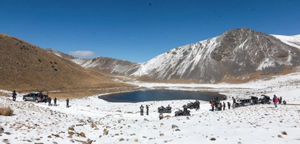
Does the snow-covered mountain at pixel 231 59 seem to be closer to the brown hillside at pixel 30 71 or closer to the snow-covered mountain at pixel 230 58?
the snow-covered mountain at pixel 230 58

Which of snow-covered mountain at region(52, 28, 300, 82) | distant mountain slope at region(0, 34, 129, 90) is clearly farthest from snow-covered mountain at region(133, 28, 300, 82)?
distant mountain slope at region(0, 34, 129, 90)

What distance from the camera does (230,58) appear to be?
158 metres

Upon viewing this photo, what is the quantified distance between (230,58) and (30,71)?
13496 cm

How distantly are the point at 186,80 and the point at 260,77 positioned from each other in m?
48.2

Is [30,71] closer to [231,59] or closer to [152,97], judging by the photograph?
[152,97]

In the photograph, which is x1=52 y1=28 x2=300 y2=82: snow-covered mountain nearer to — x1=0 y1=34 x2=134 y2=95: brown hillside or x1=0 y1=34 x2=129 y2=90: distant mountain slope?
x1=0 y1=34 x2=134 y2=95: brown hillside

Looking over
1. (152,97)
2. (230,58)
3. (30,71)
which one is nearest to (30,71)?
(30,71)

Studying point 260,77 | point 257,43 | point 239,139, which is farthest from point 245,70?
point 239,139

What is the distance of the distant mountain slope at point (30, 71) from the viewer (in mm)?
63647

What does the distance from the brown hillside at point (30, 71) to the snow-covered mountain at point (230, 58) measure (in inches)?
3367

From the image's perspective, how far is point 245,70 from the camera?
140 m

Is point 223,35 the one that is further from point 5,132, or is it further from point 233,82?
point 5,132

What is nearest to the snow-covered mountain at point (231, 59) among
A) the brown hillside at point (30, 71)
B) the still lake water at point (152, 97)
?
the still lake water at point (152, 97)

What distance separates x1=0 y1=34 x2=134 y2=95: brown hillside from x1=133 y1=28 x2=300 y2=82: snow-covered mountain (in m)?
85.5
